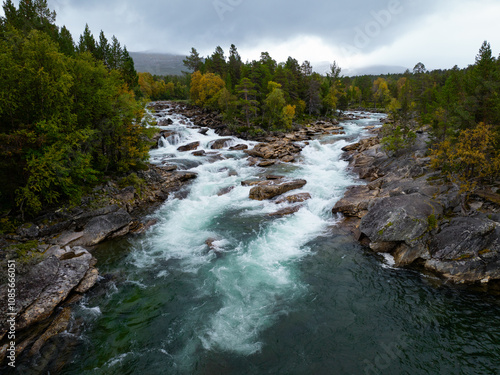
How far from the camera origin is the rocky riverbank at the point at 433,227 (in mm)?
14609

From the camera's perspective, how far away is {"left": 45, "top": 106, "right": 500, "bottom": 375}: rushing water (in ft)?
35.3

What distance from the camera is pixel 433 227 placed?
16859mm

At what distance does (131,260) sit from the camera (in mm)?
17906

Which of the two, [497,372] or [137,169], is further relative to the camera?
[137,169]

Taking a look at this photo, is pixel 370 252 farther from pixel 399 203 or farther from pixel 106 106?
pixel 106 106

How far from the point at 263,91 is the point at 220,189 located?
4799 cm

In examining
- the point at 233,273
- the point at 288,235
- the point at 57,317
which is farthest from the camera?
the point at 288,235

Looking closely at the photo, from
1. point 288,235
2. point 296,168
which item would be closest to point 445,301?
point 288,235

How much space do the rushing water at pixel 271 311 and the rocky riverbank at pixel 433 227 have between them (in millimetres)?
1212

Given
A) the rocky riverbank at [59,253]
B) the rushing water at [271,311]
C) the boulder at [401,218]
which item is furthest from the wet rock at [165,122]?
the boulder at [401,218]

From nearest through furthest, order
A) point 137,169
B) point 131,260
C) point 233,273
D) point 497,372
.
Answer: point 497,372
point 233,273
point 131,260
point 137,169

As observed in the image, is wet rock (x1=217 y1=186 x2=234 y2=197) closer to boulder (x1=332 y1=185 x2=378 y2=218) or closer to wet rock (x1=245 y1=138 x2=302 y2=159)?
boulder (x1=332 y1=185 x2=378 y2=218)

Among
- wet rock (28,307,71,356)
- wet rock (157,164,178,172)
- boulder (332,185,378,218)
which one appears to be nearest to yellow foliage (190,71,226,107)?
wet rock (157,164,178,172)

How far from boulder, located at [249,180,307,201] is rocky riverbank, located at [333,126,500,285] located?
6.33m
